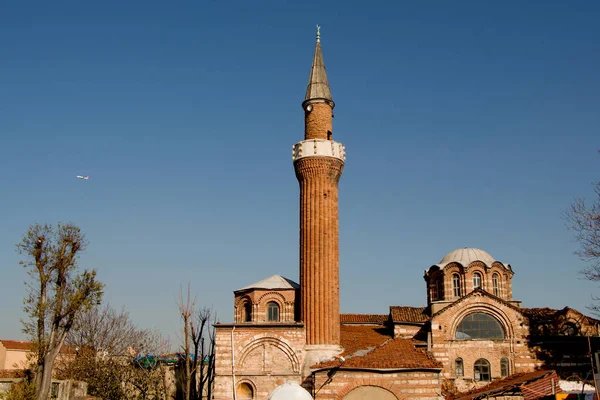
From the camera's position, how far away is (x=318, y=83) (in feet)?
93.5

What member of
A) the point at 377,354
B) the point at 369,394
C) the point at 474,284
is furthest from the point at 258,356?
the point at 474,284

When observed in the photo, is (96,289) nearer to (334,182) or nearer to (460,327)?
(334,182)

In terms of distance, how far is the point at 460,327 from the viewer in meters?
29.8

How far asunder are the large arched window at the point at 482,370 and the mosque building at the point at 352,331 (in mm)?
45

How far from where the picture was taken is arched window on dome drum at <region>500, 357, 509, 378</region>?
29.1 meters

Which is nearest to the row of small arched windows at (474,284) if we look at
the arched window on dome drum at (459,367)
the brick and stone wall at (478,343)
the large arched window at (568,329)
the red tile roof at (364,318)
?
the brick and stone wall at (478,343)

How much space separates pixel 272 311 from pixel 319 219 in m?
4.59

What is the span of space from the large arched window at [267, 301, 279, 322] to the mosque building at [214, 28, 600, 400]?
4 cm

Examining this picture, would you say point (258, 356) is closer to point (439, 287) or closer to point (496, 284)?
point (439, 287)

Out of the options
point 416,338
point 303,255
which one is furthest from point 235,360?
point 416,338

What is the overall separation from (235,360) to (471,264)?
555 inches

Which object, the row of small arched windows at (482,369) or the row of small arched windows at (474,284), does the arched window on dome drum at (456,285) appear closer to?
the row of small arched windows at (474,284)

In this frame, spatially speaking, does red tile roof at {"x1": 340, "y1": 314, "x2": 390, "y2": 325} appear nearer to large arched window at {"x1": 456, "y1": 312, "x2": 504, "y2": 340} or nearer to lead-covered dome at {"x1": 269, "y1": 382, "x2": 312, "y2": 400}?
large arched window at {"x1": 456, "y1": 312, "x2": 504, "y2": 340}

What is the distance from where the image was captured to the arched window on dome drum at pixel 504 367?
2912 centimetres
